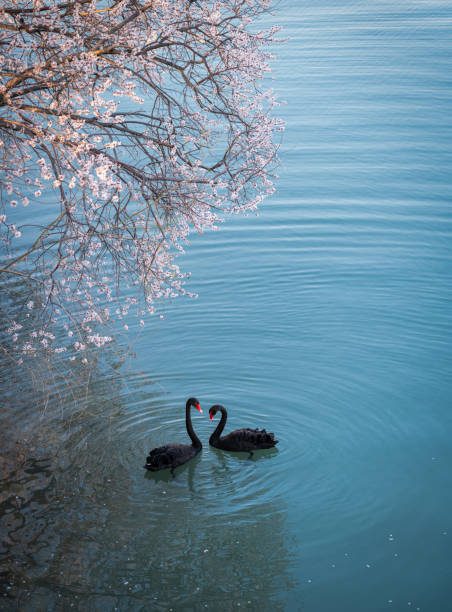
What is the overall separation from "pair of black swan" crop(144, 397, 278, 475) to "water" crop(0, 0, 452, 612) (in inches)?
6.1

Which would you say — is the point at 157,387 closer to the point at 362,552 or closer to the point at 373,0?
the point at 362,552

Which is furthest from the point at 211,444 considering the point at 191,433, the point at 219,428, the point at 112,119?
the point at 112,119

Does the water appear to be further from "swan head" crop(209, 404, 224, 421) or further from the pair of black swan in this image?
"swan head" crop(209, 404, 224, 421)

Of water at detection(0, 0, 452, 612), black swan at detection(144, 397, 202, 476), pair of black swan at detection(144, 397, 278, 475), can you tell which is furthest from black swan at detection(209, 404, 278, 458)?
black swan at detection(144, 397, 202, 476)

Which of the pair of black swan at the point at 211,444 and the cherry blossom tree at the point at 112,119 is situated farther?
the pair of black swan at the point at 211,444

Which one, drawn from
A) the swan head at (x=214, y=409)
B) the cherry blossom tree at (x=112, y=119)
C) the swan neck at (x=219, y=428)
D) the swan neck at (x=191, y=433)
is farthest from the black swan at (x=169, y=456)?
the cherry blossom tree at (x=112, y=119)

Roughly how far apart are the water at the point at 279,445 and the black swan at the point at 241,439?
0.13 meters

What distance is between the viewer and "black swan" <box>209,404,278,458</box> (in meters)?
7.16

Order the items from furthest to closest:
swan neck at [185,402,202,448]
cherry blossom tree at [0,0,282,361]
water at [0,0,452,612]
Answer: swan neck at [185,402,202,448] < cherry blossom tree at [0,0,282,361] < water at [0,0,452,612]

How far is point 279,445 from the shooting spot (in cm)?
745

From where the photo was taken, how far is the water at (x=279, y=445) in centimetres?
575

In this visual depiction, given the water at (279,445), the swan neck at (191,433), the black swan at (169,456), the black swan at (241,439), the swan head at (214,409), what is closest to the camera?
the water at (279,445)

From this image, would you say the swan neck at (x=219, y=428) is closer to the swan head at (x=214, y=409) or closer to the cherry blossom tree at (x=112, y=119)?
the swan head at (x=214, y=409)

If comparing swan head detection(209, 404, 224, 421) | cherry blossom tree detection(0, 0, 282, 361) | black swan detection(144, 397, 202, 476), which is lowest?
black swan detection(144, 397, 202, 476)
